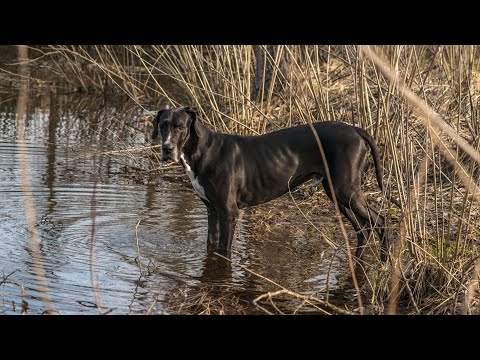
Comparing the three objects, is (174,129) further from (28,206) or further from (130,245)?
(28,206)

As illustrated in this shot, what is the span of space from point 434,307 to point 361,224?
2150 mm

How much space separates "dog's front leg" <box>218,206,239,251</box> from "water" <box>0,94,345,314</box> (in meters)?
0.13

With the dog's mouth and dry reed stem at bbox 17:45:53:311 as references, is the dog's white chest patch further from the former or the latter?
dry reed stem at bbox 17:45:53:311

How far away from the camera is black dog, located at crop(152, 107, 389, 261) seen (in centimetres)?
716

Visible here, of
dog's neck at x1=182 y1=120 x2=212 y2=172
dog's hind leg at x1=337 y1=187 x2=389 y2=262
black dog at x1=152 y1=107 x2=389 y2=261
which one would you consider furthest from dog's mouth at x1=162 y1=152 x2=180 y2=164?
dog's hind leg at x1=337 y1=187 x2=389 y2=262

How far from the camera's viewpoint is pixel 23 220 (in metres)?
7.93

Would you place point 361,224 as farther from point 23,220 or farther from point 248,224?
point 23,220

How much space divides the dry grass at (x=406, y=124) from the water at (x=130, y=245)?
1.95 ft

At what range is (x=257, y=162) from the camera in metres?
7.42

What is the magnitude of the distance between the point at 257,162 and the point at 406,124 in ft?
7.48

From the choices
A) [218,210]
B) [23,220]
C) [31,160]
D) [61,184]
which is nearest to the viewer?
[218,210]

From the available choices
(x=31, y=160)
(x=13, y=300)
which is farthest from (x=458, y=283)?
(x=31, y=160)

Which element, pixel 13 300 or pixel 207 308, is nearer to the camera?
pixel 207 308

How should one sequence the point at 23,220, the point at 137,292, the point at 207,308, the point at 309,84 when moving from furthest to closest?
1. the point at 309,84
2. the point at 23,220
3. the point at 137,292
4. the point at 207,308
